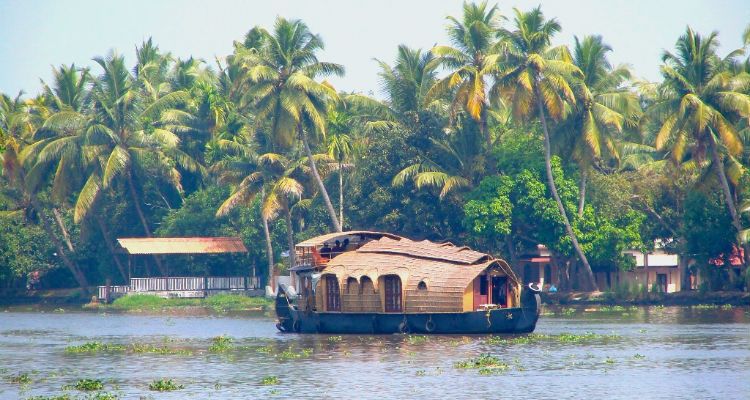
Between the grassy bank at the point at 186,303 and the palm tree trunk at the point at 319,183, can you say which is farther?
the grassy bank at the point at 186,303

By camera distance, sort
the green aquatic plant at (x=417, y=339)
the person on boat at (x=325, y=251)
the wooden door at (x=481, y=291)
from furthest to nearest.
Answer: the person on boat at (x=325, y=251) → the wooden door at (x=481, y=291) → the green aquatic plant at (x=417, y=339)

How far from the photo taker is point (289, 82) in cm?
6556

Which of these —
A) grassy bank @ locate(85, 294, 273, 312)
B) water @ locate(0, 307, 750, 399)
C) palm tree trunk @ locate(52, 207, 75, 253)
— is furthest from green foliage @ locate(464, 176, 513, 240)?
palm tree trunk @ locate(52, 207, 75, 253)

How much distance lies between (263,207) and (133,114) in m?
13.2

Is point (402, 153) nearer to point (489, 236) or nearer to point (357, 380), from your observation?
point (489, 236)

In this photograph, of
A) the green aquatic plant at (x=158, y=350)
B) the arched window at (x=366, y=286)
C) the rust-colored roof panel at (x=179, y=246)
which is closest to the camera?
the green aquatic plant at (x=158, y=350)

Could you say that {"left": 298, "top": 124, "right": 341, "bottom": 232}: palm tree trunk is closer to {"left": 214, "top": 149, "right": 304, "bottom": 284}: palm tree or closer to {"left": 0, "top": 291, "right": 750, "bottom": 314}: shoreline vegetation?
{"left": 214, "top": 149, "right": 304, "bottom": 284}: palm tree

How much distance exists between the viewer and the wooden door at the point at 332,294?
154 feet

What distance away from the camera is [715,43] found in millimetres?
60750

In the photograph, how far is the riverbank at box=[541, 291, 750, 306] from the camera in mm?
62906

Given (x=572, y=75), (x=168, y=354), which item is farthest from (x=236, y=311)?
(x=168, y=354)

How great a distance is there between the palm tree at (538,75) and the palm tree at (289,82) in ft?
31.7

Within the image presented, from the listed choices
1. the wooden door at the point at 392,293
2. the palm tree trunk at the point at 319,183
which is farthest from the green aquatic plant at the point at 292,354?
the palm tree trunk at the point at 319,183

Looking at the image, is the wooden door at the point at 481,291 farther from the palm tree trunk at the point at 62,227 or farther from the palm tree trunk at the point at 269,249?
the palm tree trunk at the point at 62,227
